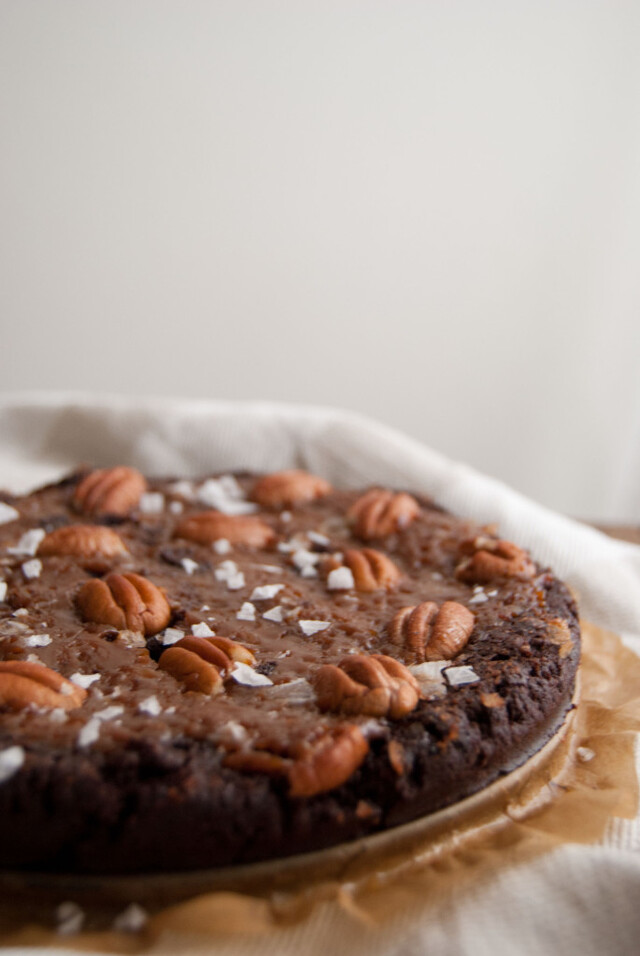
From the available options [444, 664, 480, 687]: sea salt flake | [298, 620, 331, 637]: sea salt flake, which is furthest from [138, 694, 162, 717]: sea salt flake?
[444, 664, 480, 687]: sea salt flake

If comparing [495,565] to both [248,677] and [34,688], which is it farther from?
[34,688]

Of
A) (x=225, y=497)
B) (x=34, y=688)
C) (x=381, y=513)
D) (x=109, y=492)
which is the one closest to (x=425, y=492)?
(x=381, y=513)

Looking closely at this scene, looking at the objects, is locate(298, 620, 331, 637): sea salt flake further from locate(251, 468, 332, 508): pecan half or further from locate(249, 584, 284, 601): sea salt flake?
locate(251, 468, 332, 508): pecan half

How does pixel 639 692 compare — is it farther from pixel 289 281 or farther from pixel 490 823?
pixel 289 281

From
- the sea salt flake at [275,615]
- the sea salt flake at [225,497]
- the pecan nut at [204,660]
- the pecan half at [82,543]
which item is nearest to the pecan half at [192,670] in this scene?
the pecan nut at [204,660]

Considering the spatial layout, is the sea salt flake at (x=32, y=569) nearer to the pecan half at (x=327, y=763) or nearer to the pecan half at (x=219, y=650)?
the pecan half at (x=219, y=650)

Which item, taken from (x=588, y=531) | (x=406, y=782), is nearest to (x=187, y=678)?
(x=406, y=782)
